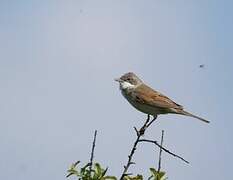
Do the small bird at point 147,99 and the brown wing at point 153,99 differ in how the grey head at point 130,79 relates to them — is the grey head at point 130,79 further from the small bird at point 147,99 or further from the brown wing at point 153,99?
the brown wing at point 153,99

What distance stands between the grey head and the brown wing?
40cm

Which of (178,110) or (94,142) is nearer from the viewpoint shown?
(94,142)

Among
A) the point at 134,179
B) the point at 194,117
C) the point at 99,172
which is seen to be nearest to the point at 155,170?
the point at 134,179

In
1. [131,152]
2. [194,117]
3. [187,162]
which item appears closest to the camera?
[187,162]

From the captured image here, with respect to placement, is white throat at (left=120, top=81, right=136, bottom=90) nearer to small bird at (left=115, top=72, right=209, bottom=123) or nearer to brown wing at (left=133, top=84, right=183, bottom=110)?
small bird at (left=115, top=72, right=209, bottom=123)

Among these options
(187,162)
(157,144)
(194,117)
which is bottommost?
(187,162)

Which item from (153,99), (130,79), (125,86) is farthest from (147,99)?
(130,79)

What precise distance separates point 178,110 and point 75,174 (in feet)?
21.5

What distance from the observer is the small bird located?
40.2 feet

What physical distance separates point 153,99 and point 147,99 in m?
0.23

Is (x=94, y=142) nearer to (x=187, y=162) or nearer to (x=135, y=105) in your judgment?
(x=187, y=162)

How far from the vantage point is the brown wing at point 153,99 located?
12367mm

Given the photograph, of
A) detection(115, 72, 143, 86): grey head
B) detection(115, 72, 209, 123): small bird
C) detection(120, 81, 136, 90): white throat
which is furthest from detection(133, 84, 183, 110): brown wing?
detection(115, 72, 143, 86): grey head

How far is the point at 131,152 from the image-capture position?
19.4 ft
